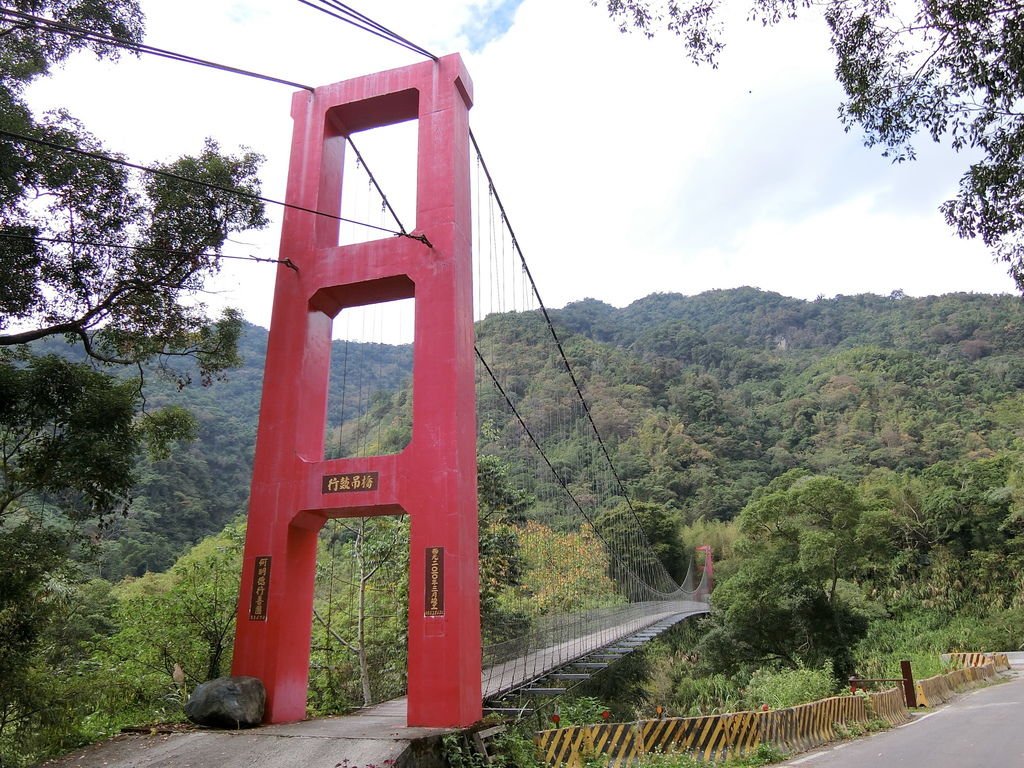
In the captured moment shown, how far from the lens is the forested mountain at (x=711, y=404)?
77.4 feet

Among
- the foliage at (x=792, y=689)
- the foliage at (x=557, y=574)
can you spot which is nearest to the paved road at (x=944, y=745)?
the foliage at (x=792, y=689)

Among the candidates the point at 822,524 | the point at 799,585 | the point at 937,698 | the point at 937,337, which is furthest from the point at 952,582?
the point at 937,337

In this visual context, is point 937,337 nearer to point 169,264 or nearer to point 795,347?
point 795,347

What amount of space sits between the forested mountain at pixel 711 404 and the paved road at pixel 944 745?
27.3ft

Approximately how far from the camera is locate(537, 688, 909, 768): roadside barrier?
5.63 metres

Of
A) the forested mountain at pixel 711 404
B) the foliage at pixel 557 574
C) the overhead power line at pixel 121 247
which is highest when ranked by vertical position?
the forested mountain at pixel 711 404

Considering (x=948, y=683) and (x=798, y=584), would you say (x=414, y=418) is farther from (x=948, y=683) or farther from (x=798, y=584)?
(x=798, y=584)

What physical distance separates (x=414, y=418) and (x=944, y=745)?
20.5 ft

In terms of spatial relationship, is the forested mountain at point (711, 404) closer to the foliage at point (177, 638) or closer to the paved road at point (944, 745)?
the foliage at point (177, 638)

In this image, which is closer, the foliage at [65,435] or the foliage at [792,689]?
the foliage at [65,435]

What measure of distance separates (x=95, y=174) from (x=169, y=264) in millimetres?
911

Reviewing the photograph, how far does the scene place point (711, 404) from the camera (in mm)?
42219

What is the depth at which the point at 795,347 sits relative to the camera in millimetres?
59031

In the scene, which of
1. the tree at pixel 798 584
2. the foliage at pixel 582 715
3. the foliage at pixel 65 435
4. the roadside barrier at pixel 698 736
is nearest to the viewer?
the foliage at pixel 65 435
